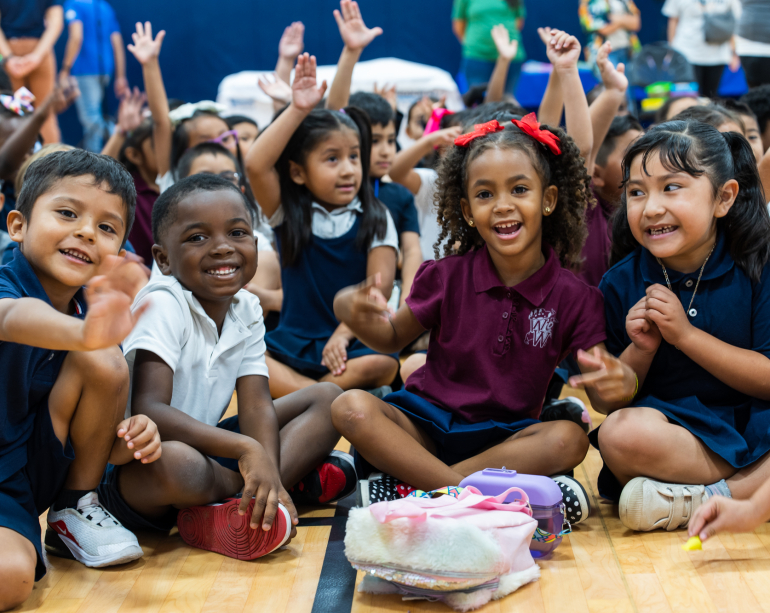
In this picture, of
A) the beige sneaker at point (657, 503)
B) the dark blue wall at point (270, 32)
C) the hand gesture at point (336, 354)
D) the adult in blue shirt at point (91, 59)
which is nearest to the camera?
the beige sneaker at point (657, 503)

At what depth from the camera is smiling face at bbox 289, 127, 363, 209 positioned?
211 cm

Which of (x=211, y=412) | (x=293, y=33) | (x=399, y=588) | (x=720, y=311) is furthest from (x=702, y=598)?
(x=293, y=33)

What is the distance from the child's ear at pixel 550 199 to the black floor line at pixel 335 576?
0.68 m

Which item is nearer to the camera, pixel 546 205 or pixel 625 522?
pixel 625 522

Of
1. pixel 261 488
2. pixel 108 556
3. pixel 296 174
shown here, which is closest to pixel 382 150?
pixel 296 174

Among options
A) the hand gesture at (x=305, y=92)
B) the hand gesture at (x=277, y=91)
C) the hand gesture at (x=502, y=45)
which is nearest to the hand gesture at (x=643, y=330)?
the hand gesture at (x=305, y=92)

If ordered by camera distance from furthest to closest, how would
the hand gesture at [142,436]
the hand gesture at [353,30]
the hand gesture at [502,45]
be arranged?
the hand gesture at [502,45]
the hand gesture at [353,30]
the hand gesture at [142,436]

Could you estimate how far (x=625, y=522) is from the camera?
1.34m

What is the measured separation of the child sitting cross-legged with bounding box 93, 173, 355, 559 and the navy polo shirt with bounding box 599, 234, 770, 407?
0.56 metres

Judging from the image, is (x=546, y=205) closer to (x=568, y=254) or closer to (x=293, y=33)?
(x=568, y=254)

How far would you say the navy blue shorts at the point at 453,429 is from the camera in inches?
56.4

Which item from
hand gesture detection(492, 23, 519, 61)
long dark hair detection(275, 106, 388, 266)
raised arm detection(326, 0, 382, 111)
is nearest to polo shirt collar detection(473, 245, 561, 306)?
long dark hair detection(275, 106, 388, 266)

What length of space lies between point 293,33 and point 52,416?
6.84ft

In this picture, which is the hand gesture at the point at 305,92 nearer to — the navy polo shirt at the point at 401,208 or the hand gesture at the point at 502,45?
the navy polo shirt at the point at 401,208
